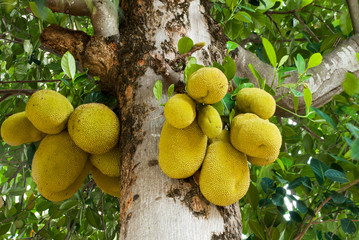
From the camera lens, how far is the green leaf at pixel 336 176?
117 cm

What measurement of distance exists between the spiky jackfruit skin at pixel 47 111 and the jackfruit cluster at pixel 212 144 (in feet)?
1.28

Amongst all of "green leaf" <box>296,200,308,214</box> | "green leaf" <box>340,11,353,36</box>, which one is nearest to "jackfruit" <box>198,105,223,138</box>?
"green leaf" <box>296,200,308,214</box>

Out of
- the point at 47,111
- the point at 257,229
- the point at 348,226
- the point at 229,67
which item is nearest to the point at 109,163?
the point at 47,111

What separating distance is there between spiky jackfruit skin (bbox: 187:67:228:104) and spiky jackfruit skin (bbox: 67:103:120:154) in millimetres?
340

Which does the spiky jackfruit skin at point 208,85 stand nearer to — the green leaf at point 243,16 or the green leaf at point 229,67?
the green leaf at point 229,67

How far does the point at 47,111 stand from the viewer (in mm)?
1077

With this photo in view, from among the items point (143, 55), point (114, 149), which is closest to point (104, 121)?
point (114, 149)

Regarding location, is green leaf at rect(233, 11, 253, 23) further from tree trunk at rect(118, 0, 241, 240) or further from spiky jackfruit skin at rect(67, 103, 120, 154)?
spiky jackfruit skin at rect(67, 103, 120, 154)

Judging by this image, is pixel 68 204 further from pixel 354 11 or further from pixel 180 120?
pixel 354 11

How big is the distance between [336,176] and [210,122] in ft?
1.86

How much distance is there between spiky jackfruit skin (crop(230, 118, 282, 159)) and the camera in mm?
841

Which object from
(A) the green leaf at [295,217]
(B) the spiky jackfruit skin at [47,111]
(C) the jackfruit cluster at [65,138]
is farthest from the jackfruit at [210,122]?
(A) the green leaf at [295,217]

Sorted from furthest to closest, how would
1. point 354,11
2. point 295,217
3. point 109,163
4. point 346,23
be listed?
point 346,23
point 354,11
point 295,217
point 109,163

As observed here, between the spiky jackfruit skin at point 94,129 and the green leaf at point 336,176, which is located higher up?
the spiky jackfruit skin at point 94,129
